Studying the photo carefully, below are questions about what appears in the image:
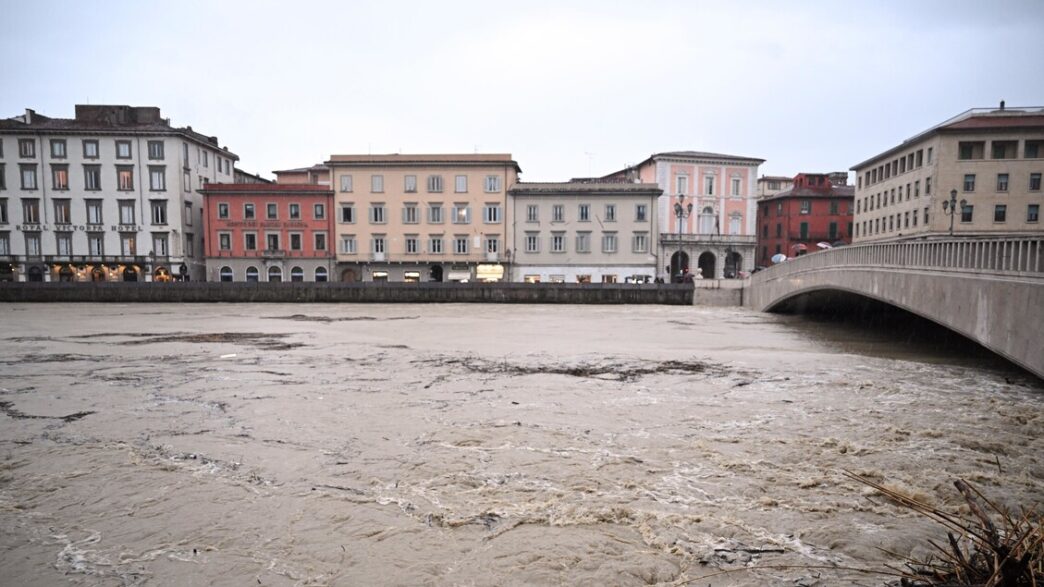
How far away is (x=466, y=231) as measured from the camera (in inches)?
2056

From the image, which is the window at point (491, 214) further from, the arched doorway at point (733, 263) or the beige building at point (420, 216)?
the arched doorway at point (733, 263)

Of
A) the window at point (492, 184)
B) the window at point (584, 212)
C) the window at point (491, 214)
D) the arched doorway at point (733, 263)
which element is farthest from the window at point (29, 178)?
the arched doorway at point (733, 263)

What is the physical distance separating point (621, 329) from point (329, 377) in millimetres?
13722

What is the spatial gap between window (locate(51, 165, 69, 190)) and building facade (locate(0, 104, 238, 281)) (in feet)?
0.26

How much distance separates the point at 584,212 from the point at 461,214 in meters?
10.1

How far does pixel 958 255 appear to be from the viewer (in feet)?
43.0

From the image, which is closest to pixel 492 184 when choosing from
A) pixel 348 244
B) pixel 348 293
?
pixel 348 244

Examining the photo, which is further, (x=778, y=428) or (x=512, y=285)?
(x=512, y=285)

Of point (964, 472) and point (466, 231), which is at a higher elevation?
point (466, 231)

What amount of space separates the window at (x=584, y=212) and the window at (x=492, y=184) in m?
6.84

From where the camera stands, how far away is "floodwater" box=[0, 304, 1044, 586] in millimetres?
4980

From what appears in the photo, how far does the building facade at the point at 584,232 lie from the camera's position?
5169 cm

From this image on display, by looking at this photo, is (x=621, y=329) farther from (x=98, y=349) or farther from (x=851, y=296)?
(x=98, y=349)

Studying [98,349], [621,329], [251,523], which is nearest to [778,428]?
[251,523]
